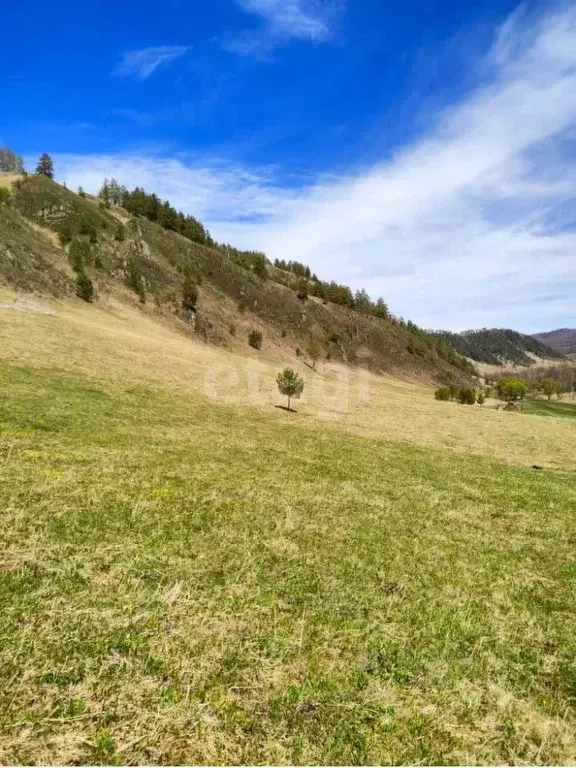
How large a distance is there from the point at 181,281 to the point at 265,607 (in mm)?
110403

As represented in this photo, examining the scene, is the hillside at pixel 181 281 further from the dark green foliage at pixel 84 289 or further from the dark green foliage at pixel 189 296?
the dark green foliage at pixel 84 289

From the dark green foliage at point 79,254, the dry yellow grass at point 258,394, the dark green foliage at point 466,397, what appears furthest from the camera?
the dark green foliage at point 79,254

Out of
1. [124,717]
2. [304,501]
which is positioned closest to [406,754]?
[124,717]

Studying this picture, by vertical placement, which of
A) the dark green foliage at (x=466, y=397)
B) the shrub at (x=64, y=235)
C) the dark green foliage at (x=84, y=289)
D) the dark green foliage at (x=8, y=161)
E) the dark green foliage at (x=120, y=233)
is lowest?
the dark green foliage at (x=466, y=397)

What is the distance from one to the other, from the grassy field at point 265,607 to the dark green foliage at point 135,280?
7531 centimetres

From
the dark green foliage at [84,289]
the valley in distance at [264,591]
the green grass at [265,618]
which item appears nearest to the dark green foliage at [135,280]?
the dark green foliage at [84,289]

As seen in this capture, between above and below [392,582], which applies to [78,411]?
above

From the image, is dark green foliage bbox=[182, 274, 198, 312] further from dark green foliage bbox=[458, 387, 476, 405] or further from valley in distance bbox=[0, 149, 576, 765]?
valley in distance bbox=[0, 149, 576, 765]

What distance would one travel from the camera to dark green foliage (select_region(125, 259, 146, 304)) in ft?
304

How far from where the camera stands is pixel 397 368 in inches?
5758

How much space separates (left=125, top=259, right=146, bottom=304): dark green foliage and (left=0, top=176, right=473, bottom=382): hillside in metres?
0.21

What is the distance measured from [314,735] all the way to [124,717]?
255 cm

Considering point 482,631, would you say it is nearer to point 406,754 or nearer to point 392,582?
point 392,582

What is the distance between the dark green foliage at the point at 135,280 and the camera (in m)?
92.7
